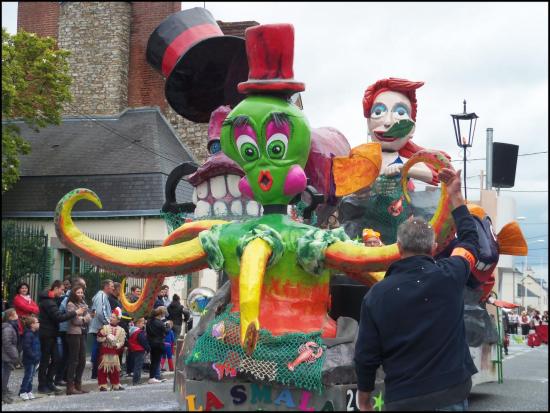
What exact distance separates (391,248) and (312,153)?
6.61 feet

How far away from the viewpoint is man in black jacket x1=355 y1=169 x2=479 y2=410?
10.2ft

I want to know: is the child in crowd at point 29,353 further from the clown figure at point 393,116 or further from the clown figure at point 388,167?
the clown figure at point 393,116

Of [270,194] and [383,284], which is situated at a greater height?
[270,194]

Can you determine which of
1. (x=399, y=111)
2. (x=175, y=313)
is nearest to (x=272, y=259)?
(x=399, y=111)

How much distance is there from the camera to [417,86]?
293 inches

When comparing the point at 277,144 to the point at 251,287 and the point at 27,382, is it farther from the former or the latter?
the point at 27,382

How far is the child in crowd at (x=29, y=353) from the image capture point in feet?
27.8

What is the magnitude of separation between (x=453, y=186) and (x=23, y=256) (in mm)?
11756

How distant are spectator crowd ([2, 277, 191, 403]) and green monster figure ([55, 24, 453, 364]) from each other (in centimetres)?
322

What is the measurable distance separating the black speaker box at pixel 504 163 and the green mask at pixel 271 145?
7777 millimetres

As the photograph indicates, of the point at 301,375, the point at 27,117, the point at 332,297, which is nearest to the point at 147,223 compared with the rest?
the point at 27,117

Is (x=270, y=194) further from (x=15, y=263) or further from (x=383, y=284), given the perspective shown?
(x=15, y=263)

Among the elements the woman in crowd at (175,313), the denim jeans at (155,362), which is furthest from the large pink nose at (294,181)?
the woman in crowd at (175,313)

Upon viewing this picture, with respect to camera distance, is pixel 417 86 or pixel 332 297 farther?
pixel 417 86
